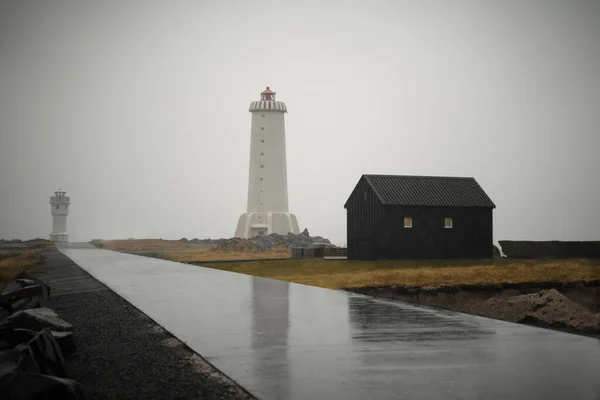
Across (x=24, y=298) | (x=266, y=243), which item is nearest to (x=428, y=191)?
(x=266, y=243)

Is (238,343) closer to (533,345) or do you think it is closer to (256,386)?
(256,386)

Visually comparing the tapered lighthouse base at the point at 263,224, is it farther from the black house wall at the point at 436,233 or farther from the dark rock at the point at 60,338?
the dark rock at the point at 60,338

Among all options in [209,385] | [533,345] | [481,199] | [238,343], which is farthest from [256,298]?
[481,199]

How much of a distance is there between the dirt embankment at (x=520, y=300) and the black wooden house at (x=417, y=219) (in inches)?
608

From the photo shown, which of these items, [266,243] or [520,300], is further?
[266,243]

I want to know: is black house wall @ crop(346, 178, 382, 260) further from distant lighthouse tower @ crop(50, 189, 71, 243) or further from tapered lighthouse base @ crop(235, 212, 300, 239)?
distant lighthouse tower @ crop(50, 189, 71, 243)

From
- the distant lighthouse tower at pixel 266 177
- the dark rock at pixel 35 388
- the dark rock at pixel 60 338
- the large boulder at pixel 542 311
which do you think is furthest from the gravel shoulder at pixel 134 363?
the distant lighthouse tower at pixel 266 177

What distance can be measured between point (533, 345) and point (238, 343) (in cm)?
375

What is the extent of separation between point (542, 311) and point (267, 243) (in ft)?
156

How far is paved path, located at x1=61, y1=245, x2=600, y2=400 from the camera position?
702 cm

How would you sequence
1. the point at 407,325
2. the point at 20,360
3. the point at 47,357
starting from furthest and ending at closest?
the point at 407,325 < the point at 47,357 < the point at 20,360

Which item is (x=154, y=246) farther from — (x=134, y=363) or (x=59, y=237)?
(x=134, y=363)

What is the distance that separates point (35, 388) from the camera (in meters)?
6.57

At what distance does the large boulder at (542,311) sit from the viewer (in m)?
19.0
